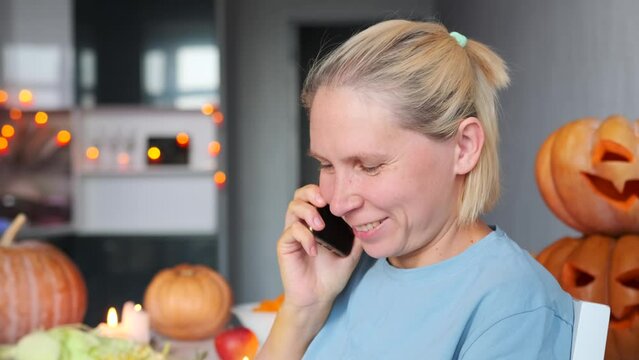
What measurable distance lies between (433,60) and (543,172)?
100cm

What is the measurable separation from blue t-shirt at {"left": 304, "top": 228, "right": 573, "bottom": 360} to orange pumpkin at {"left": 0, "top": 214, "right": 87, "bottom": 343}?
3.16 feet

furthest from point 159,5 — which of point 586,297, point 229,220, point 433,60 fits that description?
point 433,60

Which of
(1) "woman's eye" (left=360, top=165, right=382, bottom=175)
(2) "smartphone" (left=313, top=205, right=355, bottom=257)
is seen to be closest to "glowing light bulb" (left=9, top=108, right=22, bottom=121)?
(2) "smartphone" (left=313, top=205, right=355, bottom=257)

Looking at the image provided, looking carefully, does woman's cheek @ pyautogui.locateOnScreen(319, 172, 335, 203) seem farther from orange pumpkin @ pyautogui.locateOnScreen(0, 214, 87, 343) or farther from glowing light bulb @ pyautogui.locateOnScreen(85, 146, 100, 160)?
glowing light bulb @ pyautogui.locateOnScreen(85, 146, 100, 160)

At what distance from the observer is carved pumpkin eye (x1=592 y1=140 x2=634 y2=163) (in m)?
1.75

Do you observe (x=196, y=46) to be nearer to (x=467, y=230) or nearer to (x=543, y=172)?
(x=543, y=172)

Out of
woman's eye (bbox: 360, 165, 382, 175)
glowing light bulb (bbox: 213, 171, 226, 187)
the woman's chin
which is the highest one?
woman's eye (bbox: 360, 165, 382, 175)

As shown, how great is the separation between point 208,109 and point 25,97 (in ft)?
3.61

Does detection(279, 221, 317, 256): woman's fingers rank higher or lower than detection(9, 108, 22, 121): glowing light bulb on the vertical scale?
lower

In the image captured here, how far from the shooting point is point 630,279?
1.68 metres

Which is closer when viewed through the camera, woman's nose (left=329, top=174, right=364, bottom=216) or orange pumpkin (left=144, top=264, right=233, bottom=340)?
woman's nose (left=329, top=174, right=364, bottom=216)

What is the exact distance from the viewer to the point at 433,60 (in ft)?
3.38

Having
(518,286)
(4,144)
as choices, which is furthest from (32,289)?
(4,144)

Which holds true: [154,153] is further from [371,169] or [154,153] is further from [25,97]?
[371,169]
